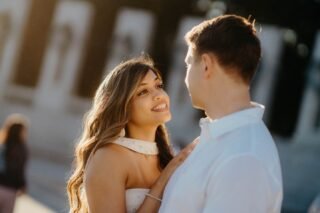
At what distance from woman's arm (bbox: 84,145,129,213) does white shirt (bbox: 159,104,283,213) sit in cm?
63

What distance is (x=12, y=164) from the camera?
8.40 meters

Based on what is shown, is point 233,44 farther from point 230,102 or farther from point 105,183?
point 105,183

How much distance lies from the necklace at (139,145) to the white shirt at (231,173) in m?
0.90

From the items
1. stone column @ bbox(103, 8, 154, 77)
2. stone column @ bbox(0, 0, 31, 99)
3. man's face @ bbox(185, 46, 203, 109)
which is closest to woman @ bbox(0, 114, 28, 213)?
man's face @ bbox(185, 46, 203, 109)

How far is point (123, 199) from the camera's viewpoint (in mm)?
3283

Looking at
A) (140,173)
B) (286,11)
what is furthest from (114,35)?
(140,173)

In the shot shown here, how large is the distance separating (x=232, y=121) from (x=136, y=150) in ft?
3.61

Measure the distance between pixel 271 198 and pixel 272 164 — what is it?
0.33ft

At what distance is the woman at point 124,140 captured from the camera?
334 centimetres

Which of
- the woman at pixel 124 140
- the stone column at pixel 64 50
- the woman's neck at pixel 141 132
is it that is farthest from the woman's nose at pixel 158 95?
the stone column at pixel 64 50

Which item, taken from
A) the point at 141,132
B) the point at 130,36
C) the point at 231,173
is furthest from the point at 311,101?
the point at 231,173

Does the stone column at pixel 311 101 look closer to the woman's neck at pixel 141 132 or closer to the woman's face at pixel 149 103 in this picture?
the woman's neck at pixel 141 132

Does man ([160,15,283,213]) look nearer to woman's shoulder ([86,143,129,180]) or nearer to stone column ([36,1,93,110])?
woman's shoulder ([86,143,129,180])

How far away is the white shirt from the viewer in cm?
231
